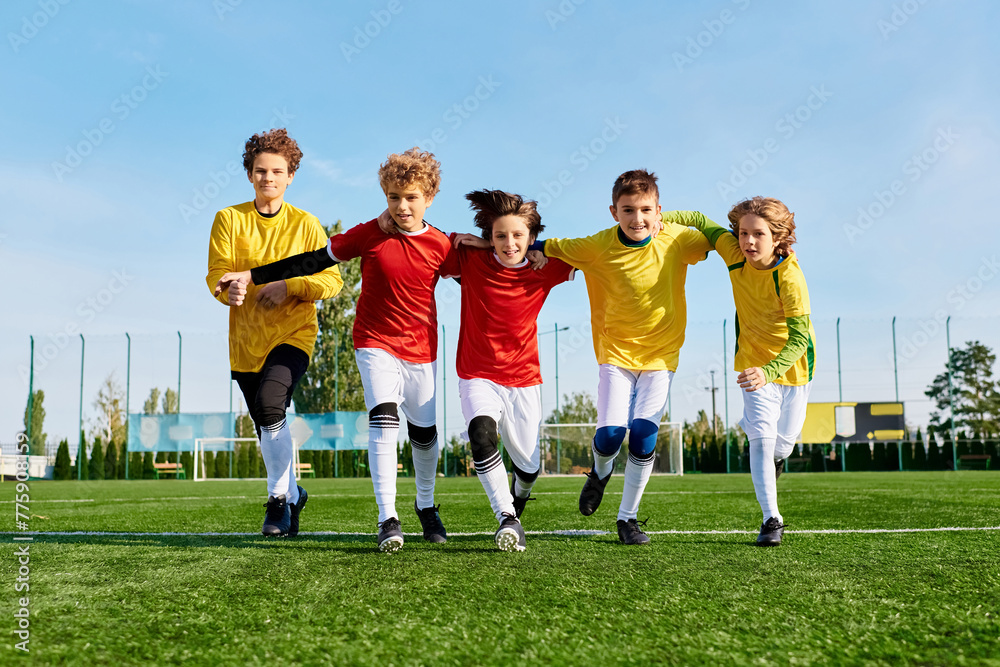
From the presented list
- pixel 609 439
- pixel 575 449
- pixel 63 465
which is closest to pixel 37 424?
pixel 63 465

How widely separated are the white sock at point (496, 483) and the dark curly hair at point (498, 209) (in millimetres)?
1169

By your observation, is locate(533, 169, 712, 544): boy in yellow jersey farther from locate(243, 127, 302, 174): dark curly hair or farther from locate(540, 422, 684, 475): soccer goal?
locate(540, 422, 684, 475): soccer goal

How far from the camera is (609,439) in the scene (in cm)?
402

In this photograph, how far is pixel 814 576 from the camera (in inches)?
106

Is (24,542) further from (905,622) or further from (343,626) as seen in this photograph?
(905,622)

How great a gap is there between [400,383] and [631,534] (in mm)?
1346

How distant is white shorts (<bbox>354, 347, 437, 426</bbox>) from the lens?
3830 mm

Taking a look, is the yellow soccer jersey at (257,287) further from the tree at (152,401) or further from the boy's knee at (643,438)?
the tree at (152,401)

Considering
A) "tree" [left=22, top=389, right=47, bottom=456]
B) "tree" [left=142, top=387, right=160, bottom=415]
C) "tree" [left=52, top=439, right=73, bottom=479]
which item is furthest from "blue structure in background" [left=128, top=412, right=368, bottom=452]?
"tree" [left=142, top=387, right=160, bottom=415]

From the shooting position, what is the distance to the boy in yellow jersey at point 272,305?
14.3 feet

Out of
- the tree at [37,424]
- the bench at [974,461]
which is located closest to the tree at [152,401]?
the tree at [37,424]

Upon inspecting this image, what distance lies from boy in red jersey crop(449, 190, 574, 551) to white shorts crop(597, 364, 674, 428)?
343mm

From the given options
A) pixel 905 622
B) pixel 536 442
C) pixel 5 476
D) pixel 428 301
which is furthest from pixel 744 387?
pixel 5 476

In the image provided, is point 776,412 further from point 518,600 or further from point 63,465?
point 63,465
